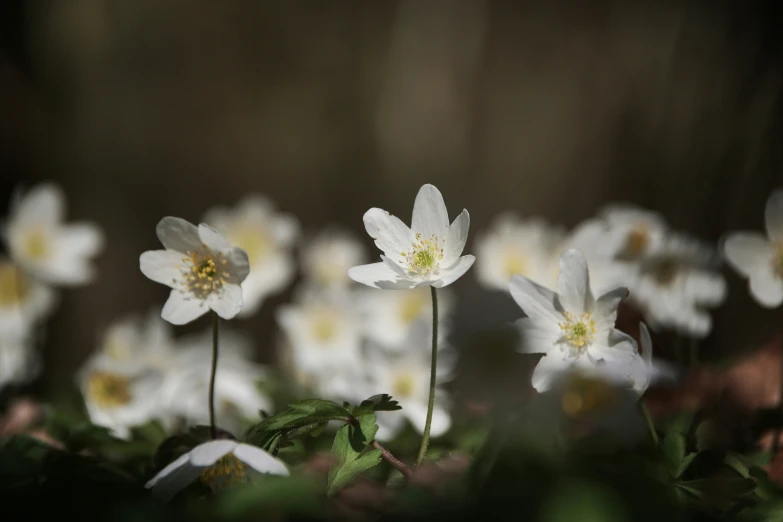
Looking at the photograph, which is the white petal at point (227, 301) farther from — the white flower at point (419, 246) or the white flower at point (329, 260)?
the white flower at point (329, 260)

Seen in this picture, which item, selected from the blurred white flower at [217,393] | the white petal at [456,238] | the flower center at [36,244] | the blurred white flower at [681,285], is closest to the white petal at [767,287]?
the blurred white flower at [681,285]

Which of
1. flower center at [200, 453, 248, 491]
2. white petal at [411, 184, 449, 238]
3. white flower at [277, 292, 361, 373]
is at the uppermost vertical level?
white petal at [411, 184, 449, 238]

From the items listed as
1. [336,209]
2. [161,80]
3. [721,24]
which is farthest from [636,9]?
[161,80]

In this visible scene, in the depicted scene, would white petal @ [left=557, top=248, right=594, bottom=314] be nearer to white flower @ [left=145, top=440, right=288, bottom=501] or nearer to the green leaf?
the green leaf

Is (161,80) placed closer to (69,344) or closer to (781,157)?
(69,344)

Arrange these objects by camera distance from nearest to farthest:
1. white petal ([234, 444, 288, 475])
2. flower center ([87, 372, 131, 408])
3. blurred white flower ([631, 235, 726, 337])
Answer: white petal ([234, 444, 288, 475]) < blurred white flower ([631, 235, 726, 337]) < flower center ([87, 372, 131, 408])

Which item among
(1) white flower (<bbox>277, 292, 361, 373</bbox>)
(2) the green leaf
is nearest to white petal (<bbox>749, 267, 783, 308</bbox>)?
(2) the green leaf
